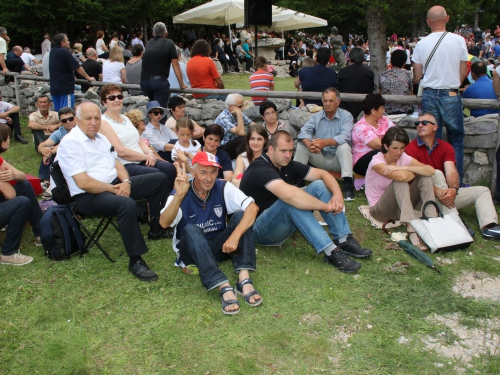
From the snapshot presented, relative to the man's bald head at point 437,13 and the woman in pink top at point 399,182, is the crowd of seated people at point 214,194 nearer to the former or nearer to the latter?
the woman in pink top at point 399,182

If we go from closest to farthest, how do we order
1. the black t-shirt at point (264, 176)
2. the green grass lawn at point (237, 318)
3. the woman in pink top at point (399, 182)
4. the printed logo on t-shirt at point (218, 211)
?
the green grass lawn at point (237, 318) → the printed logo on t-shirt at point (218, 211) → the black t-shirt at point (264, 176) → the woman in pink top at point (399, 182)

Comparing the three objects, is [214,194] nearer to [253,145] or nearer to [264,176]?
[264,176]

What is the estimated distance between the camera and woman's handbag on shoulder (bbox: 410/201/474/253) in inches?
183

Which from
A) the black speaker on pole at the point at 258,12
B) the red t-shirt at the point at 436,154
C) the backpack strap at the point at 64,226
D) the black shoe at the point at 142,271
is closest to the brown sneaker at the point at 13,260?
the backpack strap at the point at 64,226

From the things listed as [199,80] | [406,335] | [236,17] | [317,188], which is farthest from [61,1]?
[406,335]

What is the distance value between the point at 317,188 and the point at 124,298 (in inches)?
78.6

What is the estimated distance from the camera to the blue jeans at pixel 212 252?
3848 millimetres

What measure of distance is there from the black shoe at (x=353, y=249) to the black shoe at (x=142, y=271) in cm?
175

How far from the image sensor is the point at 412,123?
671cm

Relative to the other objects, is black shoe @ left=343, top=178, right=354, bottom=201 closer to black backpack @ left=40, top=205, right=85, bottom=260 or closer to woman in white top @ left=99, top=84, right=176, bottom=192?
woman in white top @ left=99, top=84, right=176, bottom=192

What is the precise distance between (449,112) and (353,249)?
241 centimetres

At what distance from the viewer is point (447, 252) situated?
4.70 meters

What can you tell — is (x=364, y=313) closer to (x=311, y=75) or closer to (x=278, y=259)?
(x=278, y=259)

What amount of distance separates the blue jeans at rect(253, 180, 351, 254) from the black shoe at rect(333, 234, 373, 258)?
0.26ft
